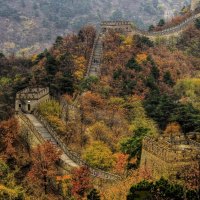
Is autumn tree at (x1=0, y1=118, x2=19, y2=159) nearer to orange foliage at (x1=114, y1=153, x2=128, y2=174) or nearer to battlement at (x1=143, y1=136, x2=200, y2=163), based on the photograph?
orange foliage at (x1=114, y1=153, x2=128, y2=174)

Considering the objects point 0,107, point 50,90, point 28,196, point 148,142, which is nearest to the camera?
point 148,142

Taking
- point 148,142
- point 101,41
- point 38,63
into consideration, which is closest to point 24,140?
point 148,142

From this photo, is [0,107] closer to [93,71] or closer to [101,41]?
[93,71]

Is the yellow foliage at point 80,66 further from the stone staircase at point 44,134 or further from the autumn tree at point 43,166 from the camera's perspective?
the autumn tree at point 43,166

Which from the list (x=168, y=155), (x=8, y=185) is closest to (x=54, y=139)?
(x=8, y=185)

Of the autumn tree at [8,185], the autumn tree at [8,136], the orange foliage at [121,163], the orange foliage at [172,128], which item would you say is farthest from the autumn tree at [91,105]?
Answer: the autumn tree at [8,185]

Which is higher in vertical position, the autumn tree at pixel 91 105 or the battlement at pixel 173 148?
the battlement at pixel 173 148
